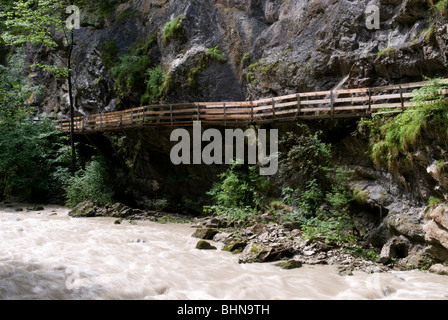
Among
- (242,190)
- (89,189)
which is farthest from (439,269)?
(89,189)

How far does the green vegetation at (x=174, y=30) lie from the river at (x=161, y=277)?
12.2 m

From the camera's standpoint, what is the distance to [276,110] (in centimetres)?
1360

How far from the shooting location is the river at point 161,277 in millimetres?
5582

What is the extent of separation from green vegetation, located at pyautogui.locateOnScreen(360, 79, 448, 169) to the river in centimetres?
318

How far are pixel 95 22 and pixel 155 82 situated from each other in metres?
9.32

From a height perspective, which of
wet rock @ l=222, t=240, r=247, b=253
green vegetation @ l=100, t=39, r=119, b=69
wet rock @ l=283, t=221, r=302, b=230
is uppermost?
green vegetation @ l=100, t=39, r=119, b=69

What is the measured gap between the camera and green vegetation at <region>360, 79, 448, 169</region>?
7613 mm

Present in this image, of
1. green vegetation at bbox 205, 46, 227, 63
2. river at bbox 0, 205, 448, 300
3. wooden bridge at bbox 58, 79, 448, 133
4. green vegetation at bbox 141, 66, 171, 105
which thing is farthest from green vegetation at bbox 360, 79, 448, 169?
green vegetation at bbox 141, 66, 171, 105

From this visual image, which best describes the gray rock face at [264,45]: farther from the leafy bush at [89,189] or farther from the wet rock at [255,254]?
the wet rock at [255,254]

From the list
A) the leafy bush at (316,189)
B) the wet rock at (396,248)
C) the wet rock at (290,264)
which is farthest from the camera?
the leafy bush at (316,189)

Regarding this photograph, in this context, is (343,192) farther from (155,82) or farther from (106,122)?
(106,122)

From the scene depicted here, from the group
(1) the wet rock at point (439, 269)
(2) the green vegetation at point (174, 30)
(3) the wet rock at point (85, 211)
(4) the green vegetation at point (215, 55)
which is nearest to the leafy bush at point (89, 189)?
(3) the wet rock at point (85, 211)

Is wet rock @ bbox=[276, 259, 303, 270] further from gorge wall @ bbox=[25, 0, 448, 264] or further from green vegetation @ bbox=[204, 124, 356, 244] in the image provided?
gorge wall @ bbox=[25, 0, 448, 264]

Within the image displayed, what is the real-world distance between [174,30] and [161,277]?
A: 14.7 metres
